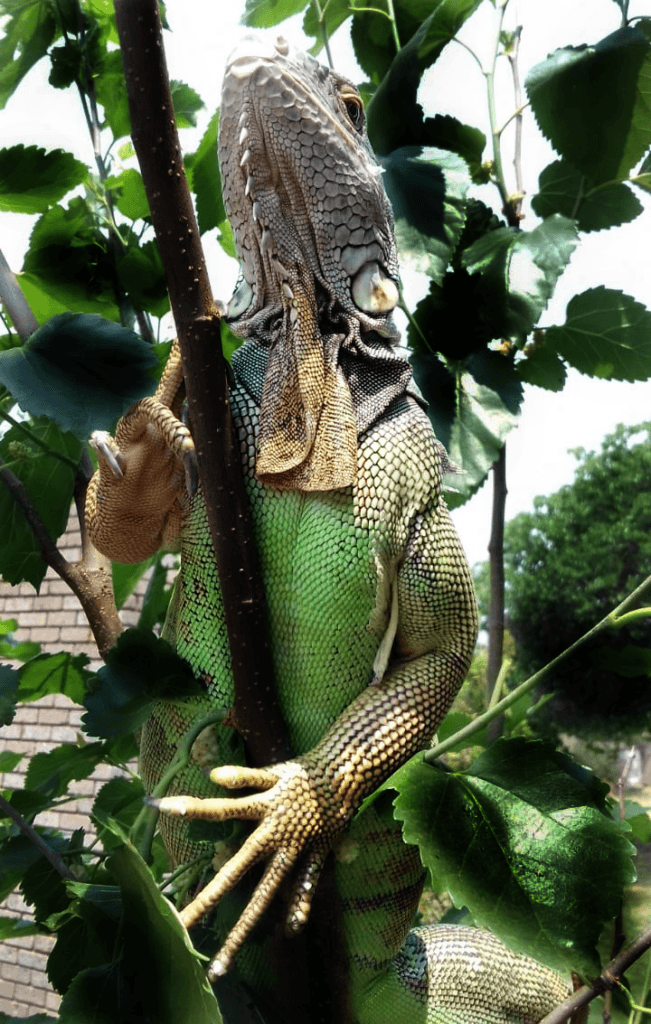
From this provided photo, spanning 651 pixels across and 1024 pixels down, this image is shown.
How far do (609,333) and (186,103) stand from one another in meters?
0.67

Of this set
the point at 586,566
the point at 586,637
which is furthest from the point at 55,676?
the point at 586,566

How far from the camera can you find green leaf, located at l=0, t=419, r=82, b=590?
3.30 ft

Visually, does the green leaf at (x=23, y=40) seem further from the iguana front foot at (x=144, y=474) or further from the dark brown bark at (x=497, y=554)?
the dark brown bark at (x=497, y=554)

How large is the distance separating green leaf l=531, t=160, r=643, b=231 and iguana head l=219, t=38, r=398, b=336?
585 millimetres

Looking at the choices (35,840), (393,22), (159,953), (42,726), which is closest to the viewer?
(159,953)

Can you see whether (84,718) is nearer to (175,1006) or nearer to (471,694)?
(175,1006)

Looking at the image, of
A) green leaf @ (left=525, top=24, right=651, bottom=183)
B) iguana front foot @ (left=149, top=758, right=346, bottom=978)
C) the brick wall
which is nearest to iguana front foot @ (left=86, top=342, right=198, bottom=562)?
iguana front foot @ (left=149, top=758, right=346, bottom=978)

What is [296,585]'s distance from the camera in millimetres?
684

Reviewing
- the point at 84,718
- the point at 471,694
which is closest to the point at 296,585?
the point at 84,718

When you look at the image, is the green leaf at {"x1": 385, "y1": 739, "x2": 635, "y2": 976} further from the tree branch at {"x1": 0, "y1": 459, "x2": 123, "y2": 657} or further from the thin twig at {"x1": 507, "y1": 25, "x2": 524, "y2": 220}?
the thin twig at {"x1": 507, "y1": 25, "x2": 524, "y2": 220}

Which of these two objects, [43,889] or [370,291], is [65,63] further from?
[43,889]

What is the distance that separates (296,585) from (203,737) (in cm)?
14

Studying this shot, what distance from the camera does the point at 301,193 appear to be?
2.26ft

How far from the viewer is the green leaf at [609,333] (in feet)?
3.96
